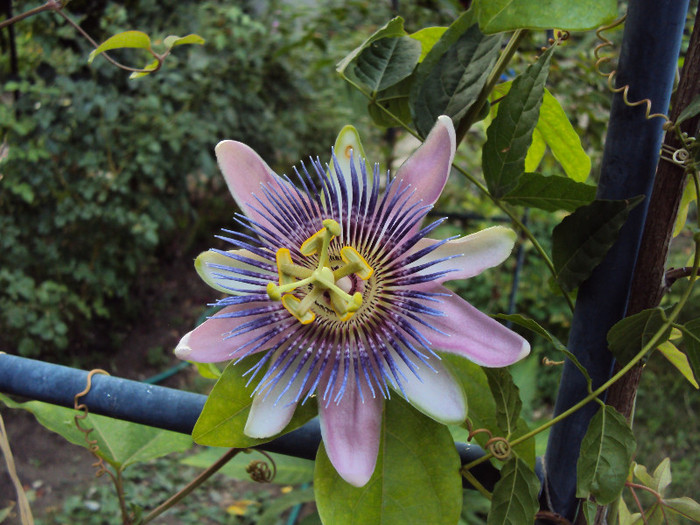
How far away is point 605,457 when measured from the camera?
0.39 m

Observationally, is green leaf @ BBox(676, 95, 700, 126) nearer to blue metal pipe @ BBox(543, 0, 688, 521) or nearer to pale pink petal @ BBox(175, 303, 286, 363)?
blue metal pipe @ BBox(543, 0, 688, 521)

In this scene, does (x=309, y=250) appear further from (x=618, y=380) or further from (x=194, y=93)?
(x=194, y=93)

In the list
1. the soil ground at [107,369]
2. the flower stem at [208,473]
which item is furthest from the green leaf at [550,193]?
the soil ground at [107,369]

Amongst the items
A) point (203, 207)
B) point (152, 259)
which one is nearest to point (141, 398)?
point (152, 259)

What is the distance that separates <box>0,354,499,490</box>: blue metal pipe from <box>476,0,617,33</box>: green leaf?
272 millimetres

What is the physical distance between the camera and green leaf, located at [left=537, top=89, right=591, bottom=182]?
1.72 ft

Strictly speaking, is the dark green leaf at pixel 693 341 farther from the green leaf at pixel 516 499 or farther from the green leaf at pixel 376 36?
the green leaf at pixel 376 36

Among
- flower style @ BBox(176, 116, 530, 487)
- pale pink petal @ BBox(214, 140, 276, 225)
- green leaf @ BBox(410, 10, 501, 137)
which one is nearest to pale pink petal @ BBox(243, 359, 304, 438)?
flower style @ BBox(176, 116, 530, 487)

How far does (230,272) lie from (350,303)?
78mm

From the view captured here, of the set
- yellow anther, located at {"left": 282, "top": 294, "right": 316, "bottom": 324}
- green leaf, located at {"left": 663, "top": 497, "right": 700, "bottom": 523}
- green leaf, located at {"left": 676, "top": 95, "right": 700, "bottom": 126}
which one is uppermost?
green leaf, located at {"left": 676, "top": 95, "right": 700, "bottom": 126}

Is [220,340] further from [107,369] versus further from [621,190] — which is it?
[107,369]

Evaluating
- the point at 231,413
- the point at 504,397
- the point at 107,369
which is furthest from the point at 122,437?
the point at 107,369

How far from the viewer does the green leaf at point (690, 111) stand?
0.37m

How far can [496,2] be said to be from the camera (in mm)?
367
